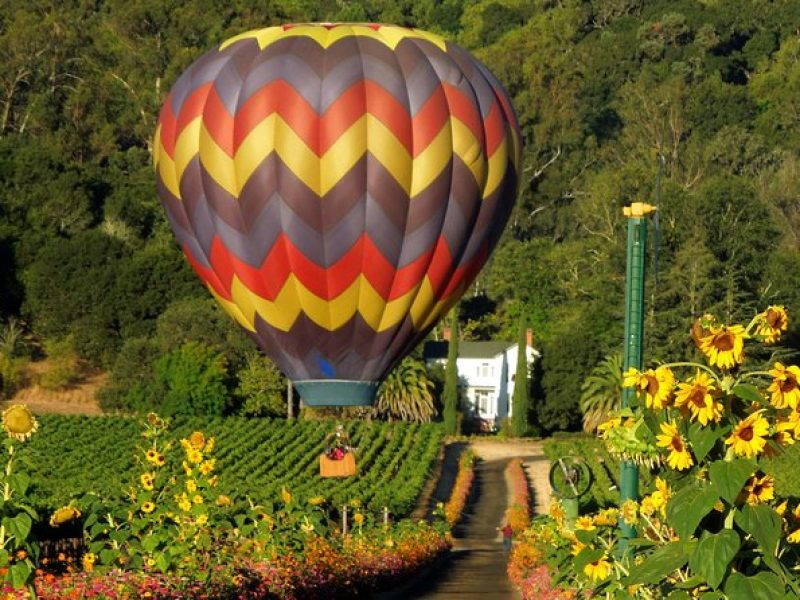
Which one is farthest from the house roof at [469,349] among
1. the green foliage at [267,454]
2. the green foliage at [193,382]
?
the green foliage at [193,382]

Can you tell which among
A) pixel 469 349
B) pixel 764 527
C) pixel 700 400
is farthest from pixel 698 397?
pixel 469 349

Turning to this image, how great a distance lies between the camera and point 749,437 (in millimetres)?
9789

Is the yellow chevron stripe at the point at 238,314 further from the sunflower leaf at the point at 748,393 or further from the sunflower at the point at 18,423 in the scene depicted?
the sunflower leaf at the point at 748,393

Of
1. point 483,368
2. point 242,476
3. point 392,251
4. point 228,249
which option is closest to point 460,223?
point 392,251

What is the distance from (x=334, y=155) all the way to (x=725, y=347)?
54.4 feet

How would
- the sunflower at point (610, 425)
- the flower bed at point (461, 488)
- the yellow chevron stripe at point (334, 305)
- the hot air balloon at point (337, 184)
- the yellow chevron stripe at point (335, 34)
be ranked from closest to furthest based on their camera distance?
the sunflower at point (610, 425), the hot air balloon at point (337, 184), the yellow chevron stripe at point (334, 305), the yellow chevron stripe at point (335, 34), the flower bed at point (461, 488)

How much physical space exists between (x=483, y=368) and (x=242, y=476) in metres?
25.6

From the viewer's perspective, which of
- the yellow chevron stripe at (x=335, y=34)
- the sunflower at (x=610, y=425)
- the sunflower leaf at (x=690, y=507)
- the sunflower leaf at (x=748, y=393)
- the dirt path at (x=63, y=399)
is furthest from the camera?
the dirt path at (x=63, y=399)

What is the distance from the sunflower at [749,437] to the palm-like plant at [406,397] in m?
67.0

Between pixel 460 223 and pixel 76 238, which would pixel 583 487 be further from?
pixel 76 238

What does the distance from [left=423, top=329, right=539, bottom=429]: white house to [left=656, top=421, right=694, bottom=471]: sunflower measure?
72.6 meters

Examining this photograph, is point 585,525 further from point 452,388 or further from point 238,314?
point 452,388

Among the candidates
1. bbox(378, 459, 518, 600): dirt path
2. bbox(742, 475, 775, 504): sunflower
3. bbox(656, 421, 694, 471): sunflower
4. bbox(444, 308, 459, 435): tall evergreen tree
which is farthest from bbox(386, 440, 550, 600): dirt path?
bbox(742, 475, 775, 504): sunflower

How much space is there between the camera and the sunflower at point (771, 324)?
10109mm
